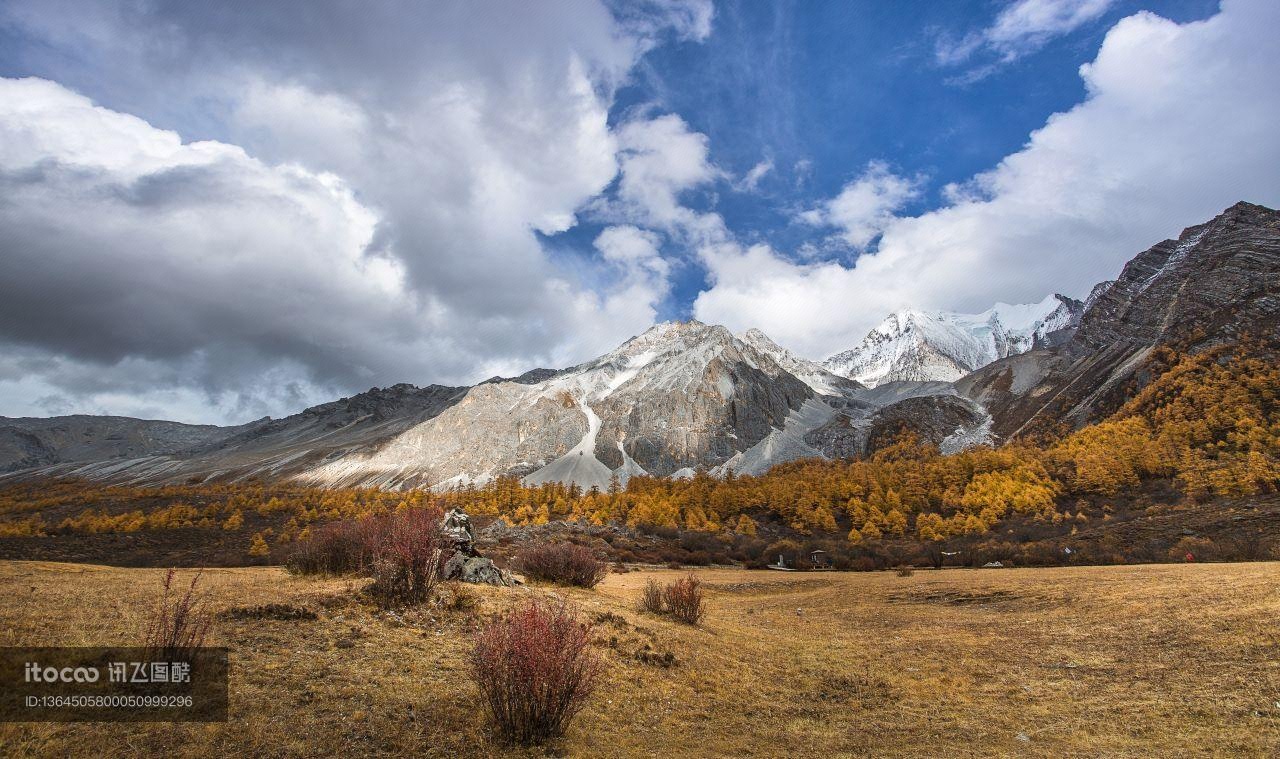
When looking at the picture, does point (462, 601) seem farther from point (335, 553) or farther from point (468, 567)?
point (335, 553)

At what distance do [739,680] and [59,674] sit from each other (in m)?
9.87

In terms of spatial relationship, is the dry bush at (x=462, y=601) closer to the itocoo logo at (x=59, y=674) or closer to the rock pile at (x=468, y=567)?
the rock pile at (x=468, y=567)

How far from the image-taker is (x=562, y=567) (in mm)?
20047

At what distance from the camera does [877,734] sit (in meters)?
8.16

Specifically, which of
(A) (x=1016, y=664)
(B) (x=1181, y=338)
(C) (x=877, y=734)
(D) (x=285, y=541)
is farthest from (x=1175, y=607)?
(B) (x=1181, y=338)

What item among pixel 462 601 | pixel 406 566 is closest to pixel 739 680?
pixel 462 601

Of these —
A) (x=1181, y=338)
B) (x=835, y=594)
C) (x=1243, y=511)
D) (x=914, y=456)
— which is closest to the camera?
(x=835, y=594)

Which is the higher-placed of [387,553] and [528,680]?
[387,553]

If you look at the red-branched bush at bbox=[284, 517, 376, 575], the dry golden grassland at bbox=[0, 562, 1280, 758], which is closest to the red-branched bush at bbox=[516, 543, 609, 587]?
the dry golden grassland at bbox=[0, 562, 1280, 758]

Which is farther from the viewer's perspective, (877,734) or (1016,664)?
Result: (1016,664)

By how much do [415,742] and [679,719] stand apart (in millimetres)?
3951

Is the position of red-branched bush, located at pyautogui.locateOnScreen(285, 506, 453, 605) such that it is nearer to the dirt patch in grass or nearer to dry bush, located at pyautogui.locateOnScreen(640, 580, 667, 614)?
the dirt patch in grass

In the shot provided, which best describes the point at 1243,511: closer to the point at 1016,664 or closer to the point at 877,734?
the point at 1016,664

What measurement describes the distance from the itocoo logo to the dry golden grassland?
3.58ft
